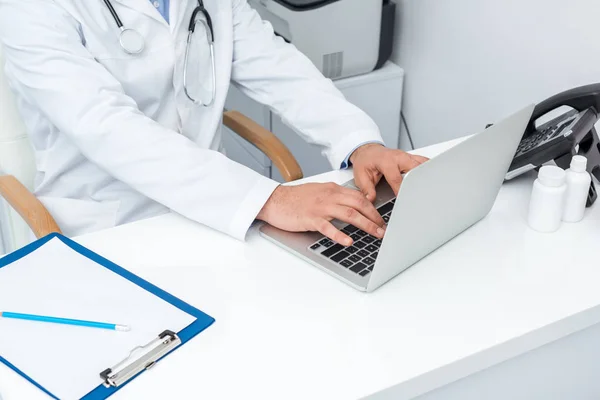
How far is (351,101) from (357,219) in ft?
3.68

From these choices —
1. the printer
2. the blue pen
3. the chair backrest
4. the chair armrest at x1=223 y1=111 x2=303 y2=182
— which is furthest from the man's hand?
the printer

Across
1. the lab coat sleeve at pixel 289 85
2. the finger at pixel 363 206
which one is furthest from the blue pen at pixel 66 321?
the lab coat sleeve at pixel 289 85

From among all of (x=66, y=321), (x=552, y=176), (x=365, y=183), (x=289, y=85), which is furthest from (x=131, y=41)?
(x=552, y=176)

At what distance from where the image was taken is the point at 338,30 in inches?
81.0

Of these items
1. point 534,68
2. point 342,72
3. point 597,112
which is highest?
point 597,112

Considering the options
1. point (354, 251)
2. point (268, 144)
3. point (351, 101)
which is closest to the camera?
point (354, 251)

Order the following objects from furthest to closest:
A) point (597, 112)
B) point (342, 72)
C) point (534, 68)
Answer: point (342, 72) < point (534, 68) < point (597, 112)

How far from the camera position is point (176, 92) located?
144cm

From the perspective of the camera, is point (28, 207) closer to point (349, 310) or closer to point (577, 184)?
point (349, 310)

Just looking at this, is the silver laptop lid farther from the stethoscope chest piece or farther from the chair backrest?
the chair backrest

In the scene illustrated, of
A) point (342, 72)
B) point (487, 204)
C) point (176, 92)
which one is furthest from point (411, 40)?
point (487, 204)

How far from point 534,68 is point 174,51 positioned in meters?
0.86

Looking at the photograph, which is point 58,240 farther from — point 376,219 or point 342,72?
point 342,72

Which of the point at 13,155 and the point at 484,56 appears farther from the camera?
the point at 484,56
